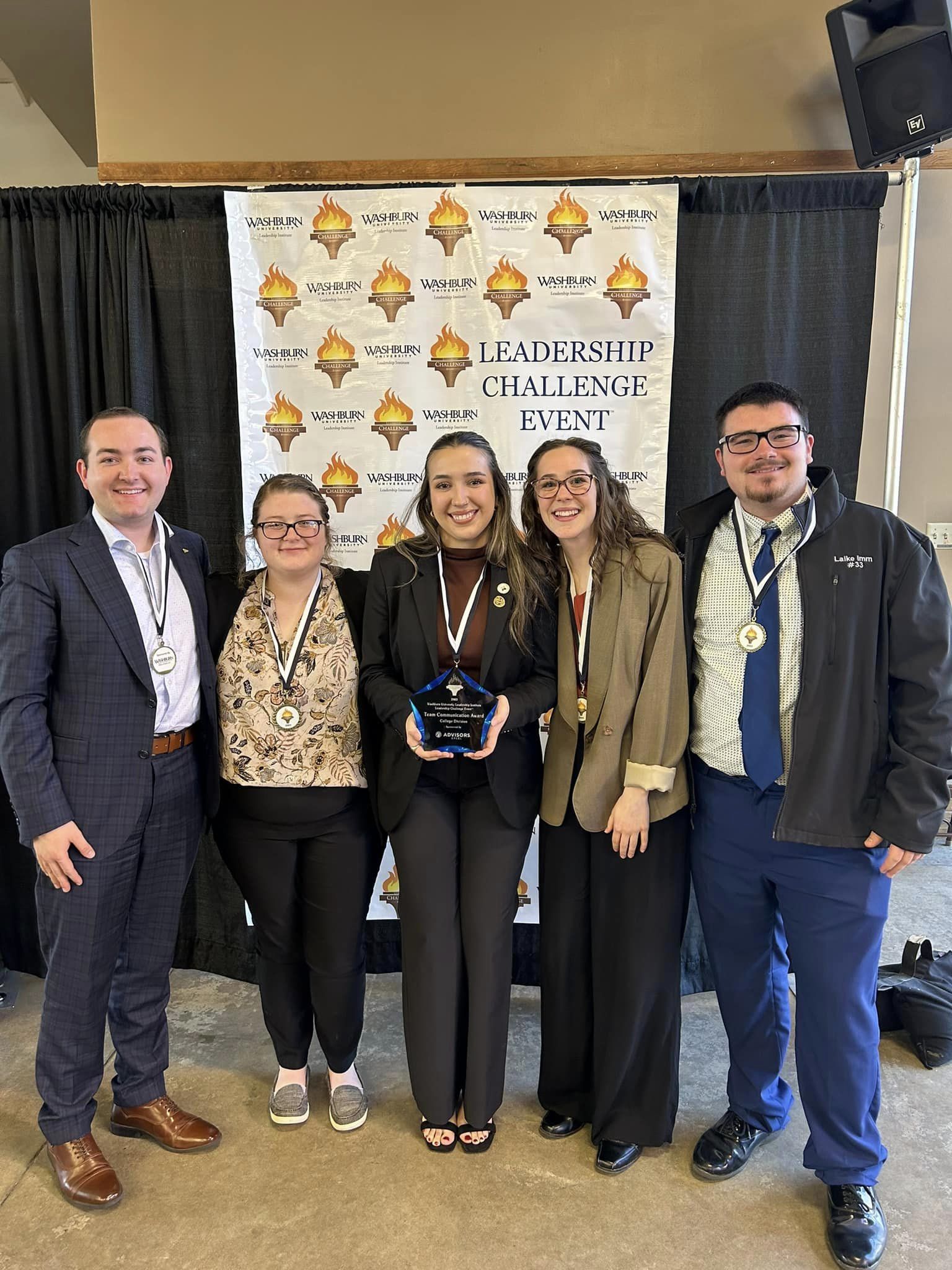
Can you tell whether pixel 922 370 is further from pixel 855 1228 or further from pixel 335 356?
pixel 855 1228

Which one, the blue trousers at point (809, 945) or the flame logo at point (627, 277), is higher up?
the flame logo at point (627, 277)

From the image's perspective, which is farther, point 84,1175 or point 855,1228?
point 84,1175

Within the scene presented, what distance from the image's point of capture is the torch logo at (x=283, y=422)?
299 centimetres

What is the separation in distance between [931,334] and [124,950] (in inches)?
144

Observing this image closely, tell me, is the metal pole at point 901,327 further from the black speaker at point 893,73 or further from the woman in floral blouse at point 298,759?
the woman in floral blouse at point 298,759

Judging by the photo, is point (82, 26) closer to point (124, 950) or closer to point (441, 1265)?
point (124, 950)

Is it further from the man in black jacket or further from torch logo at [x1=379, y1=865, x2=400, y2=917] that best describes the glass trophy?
torch logo at [x1=379, y1=865, x2=400, y2=917]

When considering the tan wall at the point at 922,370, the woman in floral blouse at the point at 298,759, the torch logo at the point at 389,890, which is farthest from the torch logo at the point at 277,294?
the tan wall at the point at 922,370

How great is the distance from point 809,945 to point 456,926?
33.6 inches

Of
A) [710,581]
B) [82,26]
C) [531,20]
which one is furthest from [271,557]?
[82,26]

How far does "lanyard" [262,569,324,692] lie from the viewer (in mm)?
2119

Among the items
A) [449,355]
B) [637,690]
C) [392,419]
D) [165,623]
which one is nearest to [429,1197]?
[637,690]

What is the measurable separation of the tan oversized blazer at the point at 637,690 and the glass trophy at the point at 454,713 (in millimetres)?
289

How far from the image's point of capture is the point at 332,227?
9.53 feet
